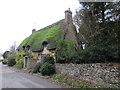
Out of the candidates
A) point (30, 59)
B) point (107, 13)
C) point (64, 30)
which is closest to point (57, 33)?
point (64, 30)

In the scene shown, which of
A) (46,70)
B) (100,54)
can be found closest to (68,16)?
(46,70)

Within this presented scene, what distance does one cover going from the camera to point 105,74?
713 centimetres

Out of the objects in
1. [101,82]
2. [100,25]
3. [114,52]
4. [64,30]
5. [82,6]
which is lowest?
[101,82]

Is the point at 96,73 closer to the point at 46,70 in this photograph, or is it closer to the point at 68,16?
the point at 46,70

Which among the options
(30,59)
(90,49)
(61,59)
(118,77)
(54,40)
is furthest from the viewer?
(30,59)

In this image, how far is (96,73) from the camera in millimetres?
7746

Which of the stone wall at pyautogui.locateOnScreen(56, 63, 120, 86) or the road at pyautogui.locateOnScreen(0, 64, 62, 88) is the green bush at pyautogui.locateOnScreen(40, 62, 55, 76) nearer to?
the road at pyautogui.locateOnScreen(0, 64, 62, 88)

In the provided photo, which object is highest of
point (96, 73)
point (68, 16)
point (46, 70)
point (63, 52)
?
point (68, 16)

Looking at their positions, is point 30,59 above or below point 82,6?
below

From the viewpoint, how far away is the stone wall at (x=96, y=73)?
6641mm

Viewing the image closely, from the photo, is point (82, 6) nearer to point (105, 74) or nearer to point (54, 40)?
point (54, 40)

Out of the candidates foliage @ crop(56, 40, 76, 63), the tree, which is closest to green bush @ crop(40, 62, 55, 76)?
foliage @ crop(56, 40, 76, 63)

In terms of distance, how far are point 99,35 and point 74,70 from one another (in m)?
4.39

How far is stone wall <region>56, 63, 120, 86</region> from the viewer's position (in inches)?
261
